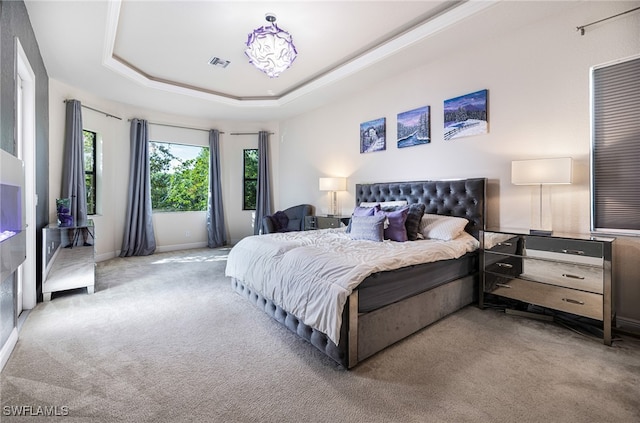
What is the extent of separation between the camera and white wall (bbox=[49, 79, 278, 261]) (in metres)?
4.21

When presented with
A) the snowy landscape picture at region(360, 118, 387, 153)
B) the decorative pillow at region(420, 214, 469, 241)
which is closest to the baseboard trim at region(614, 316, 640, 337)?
the decorative pillow at region(420, 214, 469, 241)

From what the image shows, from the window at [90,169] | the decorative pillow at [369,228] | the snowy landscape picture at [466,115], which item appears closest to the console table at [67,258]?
the window at [90,169]

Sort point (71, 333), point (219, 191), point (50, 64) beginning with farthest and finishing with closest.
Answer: point (219, 191), point (50, 64), point (71, 333)

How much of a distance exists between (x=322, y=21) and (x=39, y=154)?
3.47 metres

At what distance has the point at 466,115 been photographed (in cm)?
338

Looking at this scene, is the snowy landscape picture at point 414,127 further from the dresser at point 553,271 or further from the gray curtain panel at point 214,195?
the gray curtain panel at point 214,195

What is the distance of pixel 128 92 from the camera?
461 cm

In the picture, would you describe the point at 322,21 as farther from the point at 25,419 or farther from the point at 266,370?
the point at 25,419

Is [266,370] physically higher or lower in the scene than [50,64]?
lower

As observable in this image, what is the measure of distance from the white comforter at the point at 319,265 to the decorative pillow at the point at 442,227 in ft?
0.31

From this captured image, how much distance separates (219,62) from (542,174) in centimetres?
397

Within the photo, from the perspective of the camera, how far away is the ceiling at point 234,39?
2.74 metres

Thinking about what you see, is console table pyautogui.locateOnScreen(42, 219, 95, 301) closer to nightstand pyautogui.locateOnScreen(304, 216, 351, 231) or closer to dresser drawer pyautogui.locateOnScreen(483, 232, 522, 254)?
nightstand pyautogui.locateOnScreen(304, 216, 351, 231)

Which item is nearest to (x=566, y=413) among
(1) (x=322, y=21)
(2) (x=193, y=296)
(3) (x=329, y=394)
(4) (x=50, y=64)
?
(3) (x=329, y=394)
